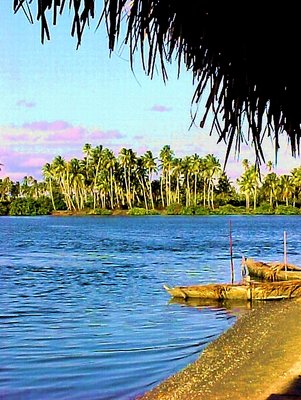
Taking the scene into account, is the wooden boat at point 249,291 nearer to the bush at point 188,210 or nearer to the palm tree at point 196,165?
the palm tree at point 196,165

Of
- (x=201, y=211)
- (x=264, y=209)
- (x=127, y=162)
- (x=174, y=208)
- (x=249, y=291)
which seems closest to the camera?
(x=249, y=291)

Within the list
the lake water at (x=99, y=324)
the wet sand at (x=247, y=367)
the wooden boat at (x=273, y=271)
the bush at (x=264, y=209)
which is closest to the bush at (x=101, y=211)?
the bush at (x=264, y=209)

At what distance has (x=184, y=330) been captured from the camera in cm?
2172

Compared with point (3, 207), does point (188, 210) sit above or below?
below

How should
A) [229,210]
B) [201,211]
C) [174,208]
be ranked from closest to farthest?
[201,211]
[174,208]
[229,210]

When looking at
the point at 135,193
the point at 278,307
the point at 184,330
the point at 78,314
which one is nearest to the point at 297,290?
the point at 278,307

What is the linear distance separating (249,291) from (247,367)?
1005 cm

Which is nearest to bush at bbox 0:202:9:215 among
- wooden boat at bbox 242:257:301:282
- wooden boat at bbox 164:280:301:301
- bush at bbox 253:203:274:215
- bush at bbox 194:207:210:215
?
bush at bbox 194:207:210:215

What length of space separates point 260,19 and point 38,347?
17876 millimetres

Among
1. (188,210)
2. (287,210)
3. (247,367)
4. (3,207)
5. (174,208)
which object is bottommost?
(247,367)

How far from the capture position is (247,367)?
14.4 m

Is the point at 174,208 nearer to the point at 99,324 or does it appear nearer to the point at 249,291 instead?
the point at 249,291

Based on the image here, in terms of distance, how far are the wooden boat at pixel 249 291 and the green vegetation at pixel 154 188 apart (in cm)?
10620

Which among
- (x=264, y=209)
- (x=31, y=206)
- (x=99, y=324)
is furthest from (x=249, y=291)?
(x=31, y=206)
